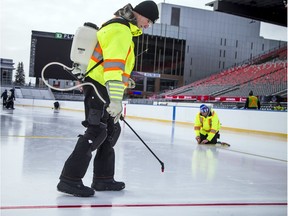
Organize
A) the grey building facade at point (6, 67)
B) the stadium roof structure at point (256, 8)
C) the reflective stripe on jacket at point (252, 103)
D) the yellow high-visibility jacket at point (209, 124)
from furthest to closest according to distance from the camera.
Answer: the grey building facade at point (6, 67), the stadium roof structure at point (256, 8), the reflective stripe on jacket at point (252, 103), the yellow high-visibility jacket at point (209, 124)

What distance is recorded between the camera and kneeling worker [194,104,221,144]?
7176mm

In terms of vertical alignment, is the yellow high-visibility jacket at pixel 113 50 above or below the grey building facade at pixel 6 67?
below

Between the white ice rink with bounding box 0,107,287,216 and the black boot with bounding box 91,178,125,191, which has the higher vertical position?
the black boot with bounding box 91,178,125,191

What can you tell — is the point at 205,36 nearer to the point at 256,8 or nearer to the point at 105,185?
the point at 256,8

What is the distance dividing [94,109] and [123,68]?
0.38 metres

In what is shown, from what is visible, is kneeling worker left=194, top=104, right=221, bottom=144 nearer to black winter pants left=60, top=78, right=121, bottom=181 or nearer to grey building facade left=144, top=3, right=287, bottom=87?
black winter pants left=60, top=78, right=121, bottom=181

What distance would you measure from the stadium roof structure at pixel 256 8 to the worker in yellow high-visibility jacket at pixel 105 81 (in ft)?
53.3

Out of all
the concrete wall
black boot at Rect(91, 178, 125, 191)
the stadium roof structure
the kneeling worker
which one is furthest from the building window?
black boot at Rect(91, 178, 125, 191)

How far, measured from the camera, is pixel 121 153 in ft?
16.9

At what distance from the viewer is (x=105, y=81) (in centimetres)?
250

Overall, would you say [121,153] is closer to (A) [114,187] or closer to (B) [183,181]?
(B) [183,181]

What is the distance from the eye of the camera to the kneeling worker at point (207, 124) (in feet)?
23.5

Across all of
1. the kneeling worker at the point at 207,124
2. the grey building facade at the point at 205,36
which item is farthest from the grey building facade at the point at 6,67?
the kneeling worker at the point at 207,124

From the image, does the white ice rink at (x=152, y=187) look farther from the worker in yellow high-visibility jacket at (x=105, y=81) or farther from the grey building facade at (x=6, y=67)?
the grey building facade at (x=6, y=67)
